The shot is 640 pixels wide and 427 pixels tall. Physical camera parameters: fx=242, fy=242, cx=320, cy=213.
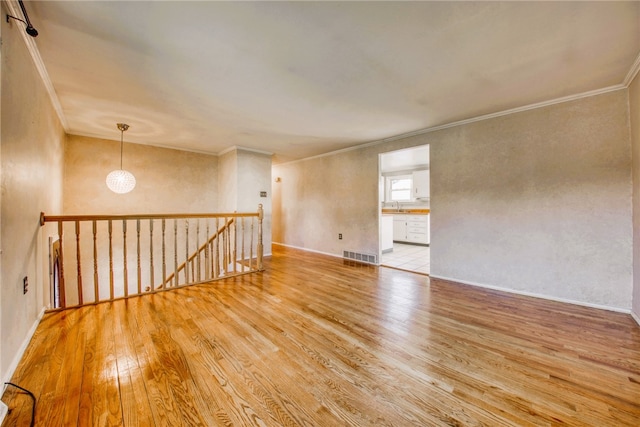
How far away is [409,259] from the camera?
5.18 meters

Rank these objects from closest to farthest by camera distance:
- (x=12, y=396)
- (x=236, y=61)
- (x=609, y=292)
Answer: (x=12, y=396)
(x=236, y=61)
(x=609, y=292)

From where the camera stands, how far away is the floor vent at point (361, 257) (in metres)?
4.71

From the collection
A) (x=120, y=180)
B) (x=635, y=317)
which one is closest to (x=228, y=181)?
(x=120, y=180)

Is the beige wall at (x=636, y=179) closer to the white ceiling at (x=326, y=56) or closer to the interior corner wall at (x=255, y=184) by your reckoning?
the white ceiling at (x=326, y=56)

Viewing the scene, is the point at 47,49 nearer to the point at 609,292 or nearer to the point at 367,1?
the point at 367,1

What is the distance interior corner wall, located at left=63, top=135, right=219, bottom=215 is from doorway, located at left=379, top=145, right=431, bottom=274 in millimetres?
4225

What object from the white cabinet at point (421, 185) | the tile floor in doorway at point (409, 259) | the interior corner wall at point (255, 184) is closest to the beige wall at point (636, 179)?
the tile floor in doorway at point (409, 259)

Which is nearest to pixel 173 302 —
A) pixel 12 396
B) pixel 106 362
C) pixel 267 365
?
pixel 106 362

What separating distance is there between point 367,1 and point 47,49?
250cm

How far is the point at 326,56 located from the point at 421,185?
5880mm

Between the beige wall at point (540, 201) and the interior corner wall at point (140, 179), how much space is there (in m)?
4.27

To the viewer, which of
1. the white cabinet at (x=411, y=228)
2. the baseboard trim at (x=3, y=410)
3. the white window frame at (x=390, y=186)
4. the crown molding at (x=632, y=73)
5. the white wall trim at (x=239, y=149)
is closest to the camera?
the baseboard trim at (x=3, y=410)

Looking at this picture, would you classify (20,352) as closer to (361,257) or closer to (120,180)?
(120,180)

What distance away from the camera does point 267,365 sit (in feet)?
5.54
